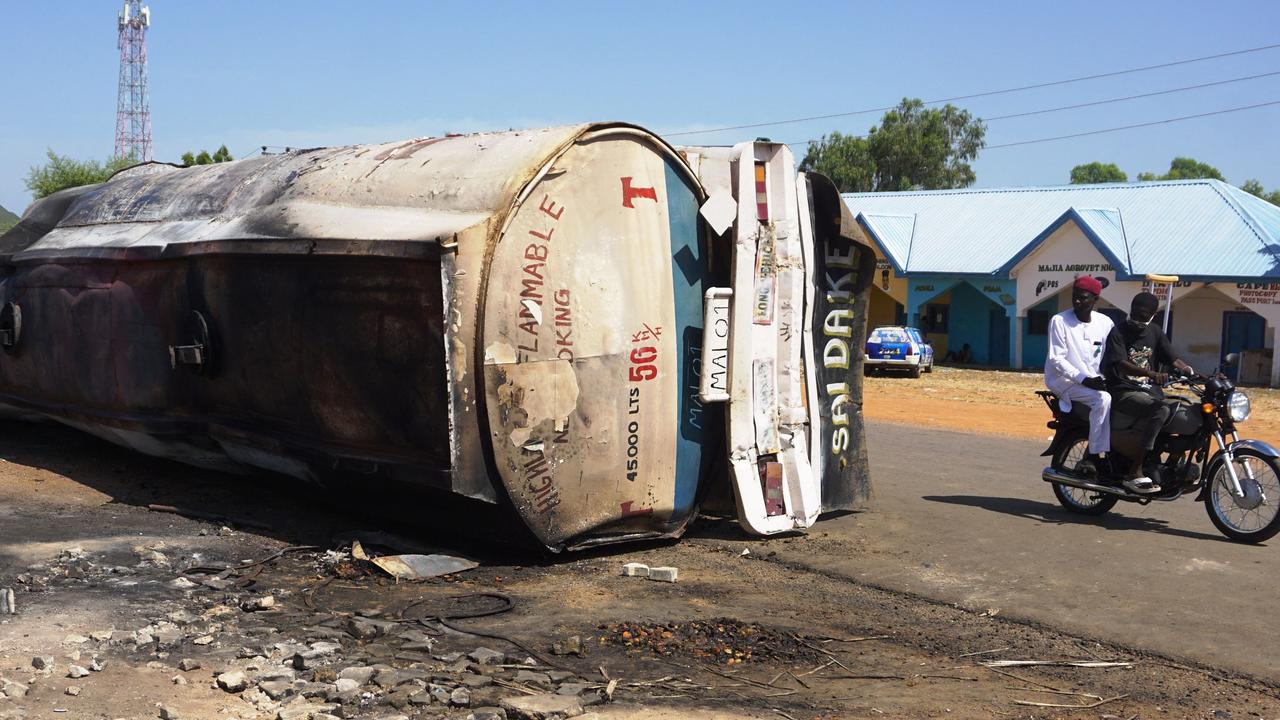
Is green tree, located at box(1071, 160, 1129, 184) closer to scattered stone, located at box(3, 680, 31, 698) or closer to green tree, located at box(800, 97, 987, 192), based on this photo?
green tree, located at box(800, 97, 987, 192)

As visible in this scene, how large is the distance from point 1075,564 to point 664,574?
2692 millimetres

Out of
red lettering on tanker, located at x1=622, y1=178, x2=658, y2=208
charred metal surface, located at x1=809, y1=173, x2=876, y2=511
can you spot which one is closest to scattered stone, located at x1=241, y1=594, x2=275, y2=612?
red lettering on tanker, located at x1=622, y1=178, x2=658, y2=208

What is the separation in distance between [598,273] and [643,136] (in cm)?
99

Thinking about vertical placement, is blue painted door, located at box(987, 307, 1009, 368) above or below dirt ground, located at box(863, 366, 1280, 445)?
above

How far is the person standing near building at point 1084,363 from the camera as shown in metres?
9.05

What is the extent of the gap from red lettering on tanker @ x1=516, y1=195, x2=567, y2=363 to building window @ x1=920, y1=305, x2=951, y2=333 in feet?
105

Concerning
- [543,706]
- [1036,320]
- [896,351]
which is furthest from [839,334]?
[1036,320]

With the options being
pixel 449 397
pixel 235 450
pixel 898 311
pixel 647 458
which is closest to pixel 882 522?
pixel 647 458

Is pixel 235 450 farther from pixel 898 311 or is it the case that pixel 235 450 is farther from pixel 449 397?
pixel 898 311

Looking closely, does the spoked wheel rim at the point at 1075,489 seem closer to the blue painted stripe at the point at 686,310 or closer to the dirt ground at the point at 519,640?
the dirt ground at the point at 519,640

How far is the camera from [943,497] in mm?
10516

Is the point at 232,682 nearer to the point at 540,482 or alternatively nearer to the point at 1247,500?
the point at 540,482

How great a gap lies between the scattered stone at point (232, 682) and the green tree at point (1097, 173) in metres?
114

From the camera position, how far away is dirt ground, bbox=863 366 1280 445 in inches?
734
